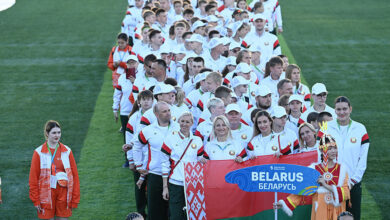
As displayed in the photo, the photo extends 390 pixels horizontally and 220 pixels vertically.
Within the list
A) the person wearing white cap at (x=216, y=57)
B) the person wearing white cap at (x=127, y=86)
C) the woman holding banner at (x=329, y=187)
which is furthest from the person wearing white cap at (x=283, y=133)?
the person wearing white cap at (x=127, y=86)

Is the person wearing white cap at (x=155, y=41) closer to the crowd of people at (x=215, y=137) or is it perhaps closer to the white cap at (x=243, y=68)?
the crowd of people at (x=215, y=137)

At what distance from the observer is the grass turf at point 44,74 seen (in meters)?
11.4

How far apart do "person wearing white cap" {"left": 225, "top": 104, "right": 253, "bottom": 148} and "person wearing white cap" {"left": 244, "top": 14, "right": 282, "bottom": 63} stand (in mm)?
4348

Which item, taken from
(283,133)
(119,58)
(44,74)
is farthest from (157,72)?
(44,74)

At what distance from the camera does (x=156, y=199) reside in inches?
322

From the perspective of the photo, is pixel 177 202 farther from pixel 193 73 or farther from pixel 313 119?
pixel 193 73

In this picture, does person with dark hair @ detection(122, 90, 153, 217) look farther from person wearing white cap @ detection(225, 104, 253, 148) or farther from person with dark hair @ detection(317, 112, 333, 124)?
person with dark hair @ detection(317, 112, 333, 124)

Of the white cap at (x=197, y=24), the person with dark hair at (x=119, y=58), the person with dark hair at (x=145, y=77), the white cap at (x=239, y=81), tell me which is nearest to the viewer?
the white cap at (x=239, y=81)

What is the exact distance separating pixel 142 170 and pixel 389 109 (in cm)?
684

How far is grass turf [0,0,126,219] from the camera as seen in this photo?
11.4m

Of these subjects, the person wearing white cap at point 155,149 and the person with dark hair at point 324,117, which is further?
the person with dark hair at point 324,117

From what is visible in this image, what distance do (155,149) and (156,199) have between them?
0.64m

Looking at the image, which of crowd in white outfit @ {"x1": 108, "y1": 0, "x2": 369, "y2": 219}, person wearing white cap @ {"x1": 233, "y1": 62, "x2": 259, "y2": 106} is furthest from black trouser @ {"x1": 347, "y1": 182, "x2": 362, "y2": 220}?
person wearing white cap @ {"x1": 233, "y1": 62, "x2": 259, "y2": 106}

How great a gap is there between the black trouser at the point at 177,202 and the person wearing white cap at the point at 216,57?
3602mm
